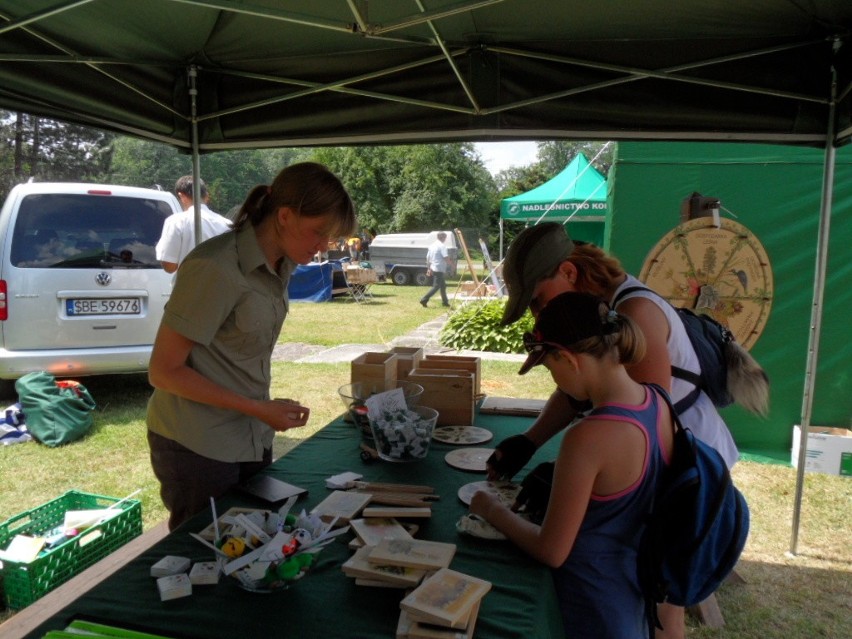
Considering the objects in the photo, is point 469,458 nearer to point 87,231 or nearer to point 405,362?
point 405,362

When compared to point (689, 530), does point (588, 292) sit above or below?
above

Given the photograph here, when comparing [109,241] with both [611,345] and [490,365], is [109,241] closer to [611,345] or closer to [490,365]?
[490,365]

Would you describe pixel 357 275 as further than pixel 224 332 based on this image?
Yes

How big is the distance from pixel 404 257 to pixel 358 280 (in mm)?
5669

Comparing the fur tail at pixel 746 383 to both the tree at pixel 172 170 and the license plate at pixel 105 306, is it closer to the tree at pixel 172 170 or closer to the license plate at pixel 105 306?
the license plate at pixel 105 306

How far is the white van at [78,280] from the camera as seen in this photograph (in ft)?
14.8

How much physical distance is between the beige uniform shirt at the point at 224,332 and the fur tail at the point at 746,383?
1289 millimetres

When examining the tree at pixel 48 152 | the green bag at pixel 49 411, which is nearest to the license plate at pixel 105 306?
the green bag at pixel 49 411

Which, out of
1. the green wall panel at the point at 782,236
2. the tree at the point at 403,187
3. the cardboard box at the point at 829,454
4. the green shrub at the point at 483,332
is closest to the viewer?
the cardboard box at the point at 829,454

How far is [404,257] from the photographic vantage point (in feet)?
64.9

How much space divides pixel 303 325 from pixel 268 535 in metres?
9.50

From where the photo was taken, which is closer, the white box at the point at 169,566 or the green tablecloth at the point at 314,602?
the green tablecloth at the point at 314,602

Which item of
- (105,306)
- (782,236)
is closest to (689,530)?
(782,236)

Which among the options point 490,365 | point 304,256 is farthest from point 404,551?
point 490,365
